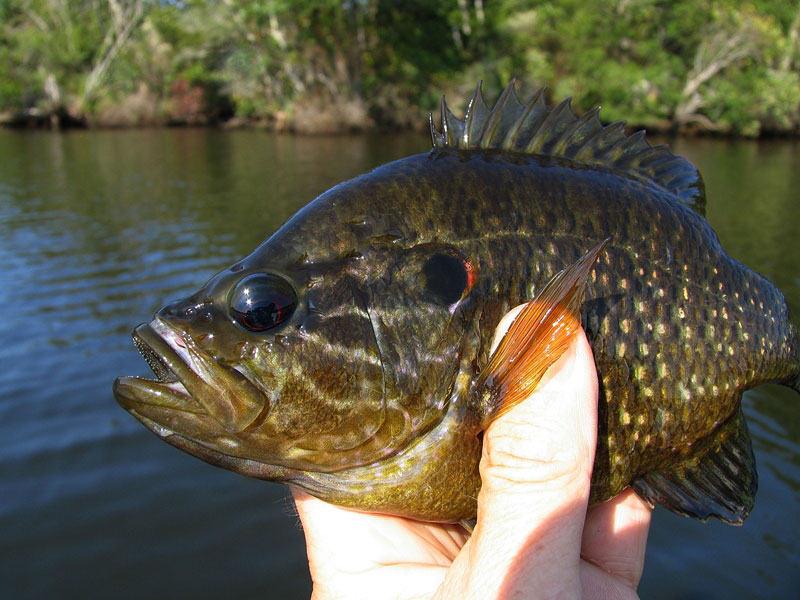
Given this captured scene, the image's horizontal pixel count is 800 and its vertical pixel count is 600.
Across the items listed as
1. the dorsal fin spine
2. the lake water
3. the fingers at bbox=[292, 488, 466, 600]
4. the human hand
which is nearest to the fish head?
the human hand

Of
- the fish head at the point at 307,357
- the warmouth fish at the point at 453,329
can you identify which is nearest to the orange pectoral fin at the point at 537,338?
the warmouth fish at the point at 453,329

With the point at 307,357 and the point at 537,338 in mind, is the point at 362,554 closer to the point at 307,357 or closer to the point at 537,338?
the point at 307,357

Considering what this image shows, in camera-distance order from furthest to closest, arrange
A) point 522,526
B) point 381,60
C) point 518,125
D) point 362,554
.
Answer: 1. point 381,60
2. point 518,125
3. point 362,554
4. point 522,526

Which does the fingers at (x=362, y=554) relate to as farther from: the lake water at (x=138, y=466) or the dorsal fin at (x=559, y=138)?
the lake water at (x=138, y=466)

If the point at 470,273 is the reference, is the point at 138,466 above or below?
below

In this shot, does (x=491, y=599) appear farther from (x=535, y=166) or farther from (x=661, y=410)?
(x=535, y=166)

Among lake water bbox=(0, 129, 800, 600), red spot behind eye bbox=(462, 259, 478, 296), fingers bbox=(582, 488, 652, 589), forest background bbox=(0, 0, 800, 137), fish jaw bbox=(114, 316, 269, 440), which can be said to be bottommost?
lake water bbox=(0, 129, 800, 600)

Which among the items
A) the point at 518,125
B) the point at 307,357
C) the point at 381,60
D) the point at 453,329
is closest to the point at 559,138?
the point at 518,125

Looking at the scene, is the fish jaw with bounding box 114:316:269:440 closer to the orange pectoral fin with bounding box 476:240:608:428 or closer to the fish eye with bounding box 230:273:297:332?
the fish eye with bounding box 230:273:297:332
